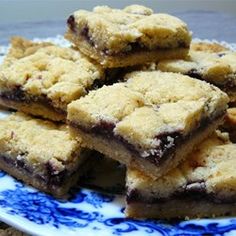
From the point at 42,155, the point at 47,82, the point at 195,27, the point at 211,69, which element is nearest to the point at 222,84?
the point at 211,69

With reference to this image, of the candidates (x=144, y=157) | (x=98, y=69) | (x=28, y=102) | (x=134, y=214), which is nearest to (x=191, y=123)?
(x=144, y=157)

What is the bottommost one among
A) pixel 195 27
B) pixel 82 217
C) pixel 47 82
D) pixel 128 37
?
pixel 195 27

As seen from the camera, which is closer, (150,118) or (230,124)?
(150,118)

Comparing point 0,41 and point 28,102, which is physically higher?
point 28,102

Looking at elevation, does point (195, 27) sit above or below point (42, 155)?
below

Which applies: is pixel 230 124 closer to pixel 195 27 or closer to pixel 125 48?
pixel 125 48

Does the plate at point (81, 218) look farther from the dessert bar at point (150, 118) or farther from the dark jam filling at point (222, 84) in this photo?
the dark jam filling at point (222, 84)

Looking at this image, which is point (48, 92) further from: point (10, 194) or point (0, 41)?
point (0, 41)
